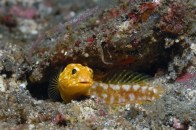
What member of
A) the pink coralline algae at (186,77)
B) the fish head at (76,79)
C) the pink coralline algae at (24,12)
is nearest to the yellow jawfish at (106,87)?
the fish head at (76,79)

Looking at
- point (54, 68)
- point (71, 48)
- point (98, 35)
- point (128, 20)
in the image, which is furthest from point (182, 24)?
point (54, 68)

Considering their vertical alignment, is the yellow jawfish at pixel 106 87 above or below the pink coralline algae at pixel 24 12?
below

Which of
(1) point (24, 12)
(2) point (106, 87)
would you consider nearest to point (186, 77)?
(2) point (106, 87)

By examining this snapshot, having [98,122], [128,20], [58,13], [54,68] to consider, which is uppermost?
[58,13]

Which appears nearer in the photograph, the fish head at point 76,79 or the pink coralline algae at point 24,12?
the fish head at point 76,79

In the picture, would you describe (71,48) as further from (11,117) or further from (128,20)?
(11,117)

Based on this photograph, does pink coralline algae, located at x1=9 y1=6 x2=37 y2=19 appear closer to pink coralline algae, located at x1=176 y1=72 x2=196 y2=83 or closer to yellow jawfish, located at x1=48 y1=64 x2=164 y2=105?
yellow jawfish, located at x1=48 y1=64 x2=164 y2=105

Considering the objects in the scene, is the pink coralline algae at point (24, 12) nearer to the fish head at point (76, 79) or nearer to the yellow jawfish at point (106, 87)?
the yellow jawfish at point (106, 87)

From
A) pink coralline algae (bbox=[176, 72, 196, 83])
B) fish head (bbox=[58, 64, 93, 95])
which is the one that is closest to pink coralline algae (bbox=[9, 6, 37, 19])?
fish head (bbox=[58, 64, 93, 95])
